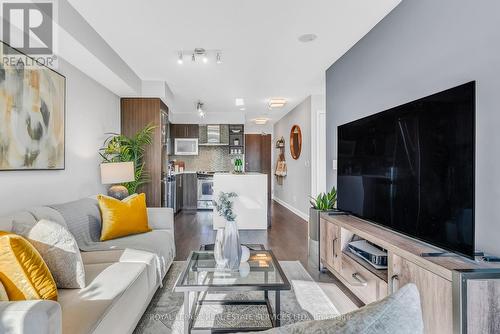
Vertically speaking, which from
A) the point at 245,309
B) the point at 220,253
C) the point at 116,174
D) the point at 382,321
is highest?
the point at 116,174

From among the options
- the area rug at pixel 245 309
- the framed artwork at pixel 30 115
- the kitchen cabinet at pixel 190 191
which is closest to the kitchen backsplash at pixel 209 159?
the kitchen cabinet at pixel 190 191

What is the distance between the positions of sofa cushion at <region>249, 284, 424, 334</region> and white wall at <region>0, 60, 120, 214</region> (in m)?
2.67

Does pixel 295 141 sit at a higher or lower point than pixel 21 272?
higher

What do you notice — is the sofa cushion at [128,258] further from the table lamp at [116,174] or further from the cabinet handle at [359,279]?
the cabinet handle at [359,279]

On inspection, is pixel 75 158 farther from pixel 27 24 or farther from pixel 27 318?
pixel 27 318

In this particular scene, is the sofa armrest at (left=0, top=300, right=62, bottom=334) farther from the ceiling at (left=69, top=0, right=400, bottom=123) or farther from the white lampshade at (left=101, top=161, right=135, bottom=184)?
the white lampshade at (left=101, top=161, right=135, bottom=184)

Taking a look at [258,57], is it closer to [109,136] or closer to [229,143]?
[109,136]

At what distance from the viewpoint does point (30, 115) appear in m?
2.51

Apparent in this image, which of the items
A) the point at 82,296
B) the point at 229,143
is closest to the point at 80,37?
the point at 82,296

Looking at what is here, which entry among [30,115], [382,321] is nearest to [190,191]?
[30,115]

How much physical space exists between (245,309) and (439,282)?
1.39 meters

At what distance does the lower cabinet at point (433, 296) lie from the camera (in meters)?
1.41

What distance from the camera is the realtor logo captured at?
7.02 ft

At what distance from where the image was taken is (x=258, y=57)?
142 inches
